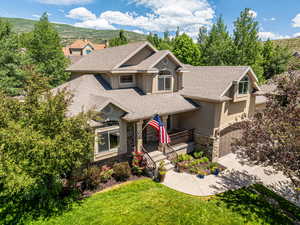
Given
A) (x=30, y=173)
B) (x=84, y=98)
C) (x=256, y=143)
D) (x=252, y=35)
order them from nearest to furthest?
(x=30, y=173) → (x=256, y=143) → (x=84, y=98) → (x=252, y=35)

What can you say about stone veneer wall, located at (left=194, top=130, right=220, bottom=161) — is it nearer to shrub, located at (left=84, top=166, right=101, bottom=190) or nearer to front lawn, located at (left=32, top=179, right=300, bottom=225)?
front lawn, located at (left=32, top=179, right=300, bottom=225)

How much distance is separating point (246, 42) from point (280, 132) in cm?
2994

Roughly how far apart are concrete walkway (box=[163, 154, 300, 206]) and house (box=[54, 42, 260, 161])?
2395mm

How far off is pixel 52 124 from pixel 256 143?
9.75 m

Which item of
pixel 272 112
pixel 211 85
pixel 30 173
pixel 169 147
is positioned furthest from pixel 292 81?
pixel 30 173

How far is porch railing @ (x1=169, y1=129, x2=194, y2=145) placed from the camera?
15.6 metres

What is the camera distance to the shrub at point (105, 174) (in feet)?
38.4

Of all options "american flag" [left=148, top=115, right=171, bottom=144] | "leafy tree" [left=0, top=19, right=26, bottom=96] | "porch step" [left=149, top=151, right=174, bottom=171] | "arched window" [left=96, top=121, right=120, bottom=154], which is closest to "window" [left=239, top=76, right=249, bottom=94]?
"american flag" [left=148, top=115, right=171, bottom=144]

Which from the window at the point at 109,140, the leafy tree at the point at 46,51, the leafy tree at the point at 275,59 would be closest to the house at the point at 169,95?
the window at the point at 109,140

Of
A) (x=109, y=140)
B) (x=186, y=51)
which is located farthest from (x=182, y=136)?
(x=186, y=51)

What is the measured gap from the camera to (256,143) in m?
9.55

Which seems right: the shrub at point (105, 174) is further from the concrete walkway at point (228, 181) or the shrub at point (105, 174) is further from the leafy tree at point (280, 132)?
the leafy tree at point (280, 132)

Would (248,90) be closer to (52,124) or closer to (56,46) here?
(52,124)

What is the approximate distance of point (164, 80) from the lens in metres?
17.2
